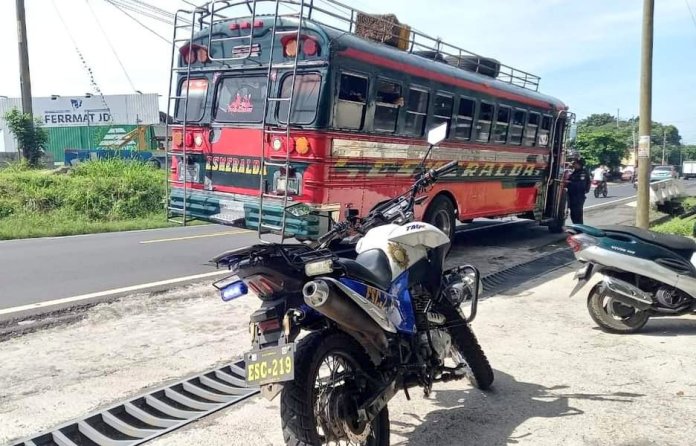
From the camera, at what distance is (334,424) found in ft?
10.7

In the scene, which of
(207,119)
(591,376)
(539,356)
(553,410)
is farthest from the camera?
(207,119)

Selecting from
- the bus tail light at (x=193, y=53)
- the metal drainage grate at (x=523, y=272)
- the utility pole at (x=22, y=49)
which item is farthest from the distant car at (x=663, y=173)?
the bus tail light at (x=193, y=53)

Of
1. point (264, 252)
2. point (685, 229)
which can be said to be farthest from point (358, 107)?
point (685, 229)

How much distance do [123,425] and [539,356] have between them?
133 inches

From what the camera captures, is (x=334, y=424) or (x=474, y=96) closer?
(x=334, y=424)

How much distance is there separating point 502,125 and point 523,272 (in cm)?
328

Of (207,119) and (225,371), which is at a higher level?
(207,119)

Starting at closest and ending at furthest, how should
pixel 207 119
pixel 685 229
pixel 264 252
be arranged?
1. pixel 264 252
2. pixel 207 119
3. pixel 685 229

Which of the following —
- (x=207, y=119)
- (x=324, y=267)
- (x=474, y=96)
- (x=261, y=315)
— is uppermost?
(x=474, y=96)

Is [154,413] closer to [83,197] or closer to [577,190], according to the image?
[577,190]

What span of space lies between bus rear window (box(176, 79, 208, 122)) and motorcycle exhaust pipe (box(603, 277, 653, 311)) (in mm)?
5750

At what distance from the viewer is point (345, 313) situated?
3.21 meters

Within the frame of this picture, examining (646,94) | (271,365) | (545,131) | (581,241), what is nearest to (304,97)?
(581,241)

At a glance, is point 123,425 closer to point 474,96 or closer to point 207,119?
point 207,119
